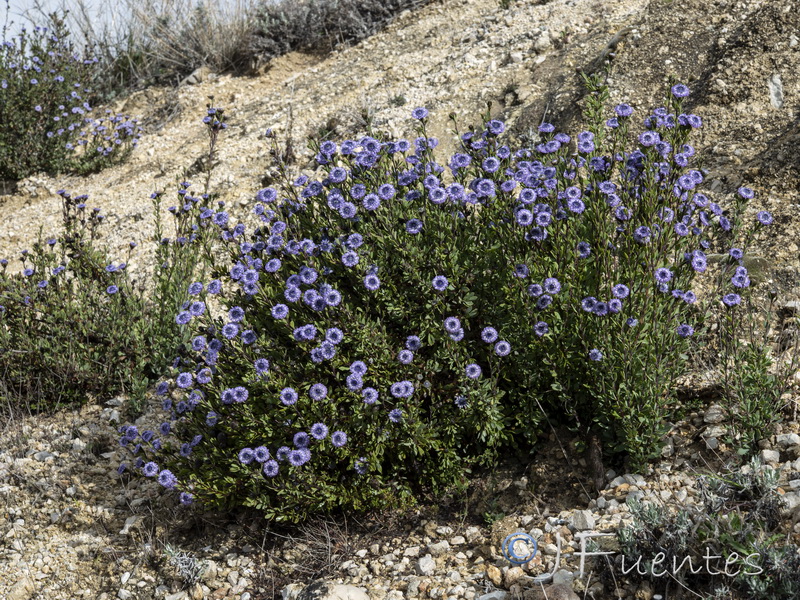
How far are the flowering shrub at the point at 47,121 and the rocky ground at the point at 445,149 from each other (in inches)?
11.2

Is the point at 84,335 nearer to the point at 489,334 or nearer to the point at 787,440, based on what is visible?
the point at 489,334

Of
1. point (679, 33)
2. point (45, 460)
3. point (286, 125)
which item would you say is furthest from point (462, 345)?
point (286, 125)

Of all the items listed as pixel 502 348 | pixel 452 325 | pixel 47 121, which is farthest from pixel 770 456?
pixel 47 121

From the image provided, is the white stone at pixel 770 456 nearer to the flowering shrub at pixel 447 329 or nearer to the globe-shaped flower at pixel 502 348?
the flowering shrub at pixel 447 329

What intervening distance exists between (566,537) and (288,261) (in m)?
1.93

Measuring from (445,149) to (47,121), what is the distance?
554cm

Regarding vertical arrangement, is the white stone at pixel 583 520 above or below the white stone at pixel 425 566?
above

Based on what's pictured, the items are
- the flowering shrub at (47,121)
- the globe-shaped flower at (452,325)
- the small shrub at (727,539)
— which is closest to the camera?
the small shrub at (727,539)

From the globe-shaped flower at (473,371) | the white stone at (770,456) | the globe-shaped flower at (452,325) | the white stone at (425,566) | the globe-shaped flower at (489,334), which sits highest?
the globe-shaped flower at (452,325)

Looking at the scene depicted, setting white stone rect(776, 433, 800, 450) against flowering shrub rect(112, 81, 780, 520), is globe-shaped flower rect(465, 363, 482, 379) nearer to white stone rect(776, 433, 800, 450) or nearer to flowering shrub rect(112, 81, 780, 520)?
flowering shrub rect(112, 81, 780, 520)

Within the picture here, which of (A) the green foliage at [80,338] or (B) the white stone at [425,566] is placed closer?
(B) the white stone at [425,566]

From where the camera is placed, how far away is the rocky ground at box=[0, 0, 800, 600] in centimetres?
335

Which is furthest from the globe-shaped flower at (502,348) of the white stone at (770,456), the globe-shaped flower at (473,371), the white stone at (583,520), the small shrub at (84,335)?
the small shrub at (84,335)

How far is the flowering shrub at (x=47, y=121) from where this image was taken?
887 centimetres
